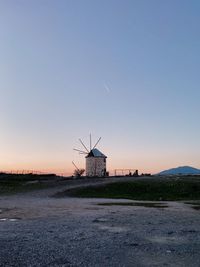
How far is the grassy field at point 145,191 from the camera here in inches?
1971

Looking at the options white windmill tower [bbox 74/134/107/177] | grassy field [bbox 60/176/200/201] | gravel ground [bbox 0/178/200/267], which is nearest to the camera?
gravel ground [bbox 0/178/200/267]

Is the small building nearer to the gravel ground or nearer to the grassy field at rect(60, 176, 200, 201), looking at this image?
the grassy field at rect(60, 176, 200, 201)

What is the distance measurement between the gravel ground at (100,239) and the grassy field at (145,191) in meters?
17.6

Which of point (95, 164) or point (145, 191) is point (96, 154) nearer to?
point (95, 164)

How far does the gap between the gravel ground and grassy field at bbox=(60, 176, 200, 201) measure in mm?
17595

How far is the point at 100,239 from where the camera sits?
2062 centimetres

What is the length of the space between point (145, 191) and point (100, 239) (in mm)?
32776

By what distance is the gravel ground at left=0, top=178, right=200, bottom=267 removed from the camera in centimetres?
1648

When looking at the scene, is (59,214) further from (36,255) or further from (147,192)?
(147,192)

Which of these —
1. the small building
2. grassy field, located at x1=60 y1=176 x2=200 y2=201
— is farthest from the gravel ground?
the small building

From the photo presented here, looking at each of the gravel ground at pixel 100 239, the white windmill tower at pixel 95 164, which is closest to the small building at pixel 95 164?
the white windmill tower at pixel 95 164

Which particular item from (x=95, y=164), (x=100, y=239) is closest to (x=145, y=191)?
(x=100, y=239)

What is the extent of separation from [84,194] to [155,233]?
1199 inches

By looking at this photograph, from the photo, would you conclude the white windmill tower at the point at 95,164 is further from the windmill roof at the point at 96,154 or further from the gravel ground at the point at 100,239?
the gravel ground at the point at 100,239
